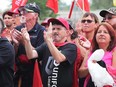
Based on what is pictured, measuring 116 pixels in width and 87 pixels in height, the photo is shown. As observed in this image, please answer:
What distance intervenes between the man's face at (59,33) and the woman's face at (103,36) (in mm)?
434

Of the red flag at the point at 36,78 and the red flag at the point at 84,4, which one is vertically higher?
the red flag at the point at 84,4

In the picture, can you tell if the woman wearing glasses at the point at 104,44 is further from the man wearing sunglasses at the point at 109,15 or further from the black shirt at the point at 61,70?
the man wearing sunglasses at the point at 109,15

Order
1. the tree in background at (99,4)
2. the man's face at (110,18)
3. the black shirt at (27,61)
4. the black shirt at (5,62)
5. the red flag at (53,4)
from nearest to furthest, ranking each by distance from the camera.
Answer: the black shirt at (5,62) → the man's face at (110,18) → the black shirt at (27,61) → the red flag at (53,4) → the tree in background at (99,4)

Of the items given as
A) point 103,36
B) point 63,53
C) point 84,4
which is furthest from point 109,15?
point 84,4

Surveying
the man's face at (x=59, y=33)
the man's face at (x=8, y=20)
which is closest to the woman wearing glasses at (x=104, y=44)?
the man's face at (x=59, y=33)

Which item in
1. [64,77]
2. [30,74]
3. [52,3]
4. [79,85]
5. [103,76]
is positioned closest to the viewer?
[103,76]

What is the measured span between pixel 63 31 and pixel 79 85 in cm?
75

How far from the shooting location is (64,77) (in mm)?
4691

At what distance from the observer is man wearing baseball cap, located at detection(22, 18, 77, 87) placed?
15.2ft

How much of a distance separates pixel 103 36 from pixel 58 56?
24.1 inches

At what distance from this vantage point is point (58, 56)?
4574 millimetres

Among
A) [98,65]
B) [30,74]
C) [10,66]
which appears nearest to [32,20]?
[30,74]

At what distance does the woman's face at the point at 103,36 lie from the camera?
4680 millimetres

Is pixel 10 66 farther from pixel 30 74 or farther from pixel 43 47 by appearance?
pixel 30 74
